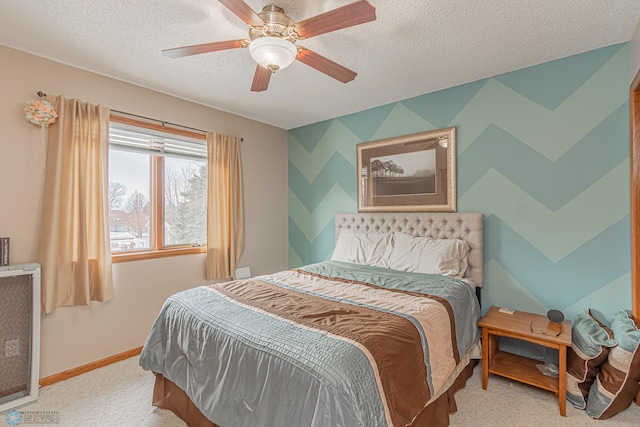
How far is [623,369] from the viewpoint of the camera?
1.84 metres

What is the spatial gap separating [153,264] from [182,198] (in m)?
0.79

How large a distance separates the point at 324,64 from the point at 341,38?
0.36 meters

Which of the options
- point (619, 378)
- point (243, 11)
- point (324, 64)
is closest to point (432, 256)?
point (619, 378)

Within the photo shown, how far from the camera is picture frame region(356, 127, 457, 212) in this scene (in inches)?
121

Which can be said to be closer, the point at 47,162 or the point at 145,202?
the point at 47,162

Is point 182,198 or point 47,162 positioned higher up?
point 47,162

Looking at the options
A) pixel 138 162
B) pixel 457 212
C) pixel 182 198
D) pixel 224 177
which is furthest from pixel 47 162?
pixel 457 212

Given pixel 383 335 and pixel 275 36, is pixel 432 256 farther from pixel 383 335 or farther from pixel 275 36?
pixel 275 36

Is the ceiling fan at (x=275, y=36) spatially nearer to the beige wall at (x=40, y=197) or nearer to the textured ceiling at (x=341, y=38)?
the textured ceiling at (x=341, y=38)

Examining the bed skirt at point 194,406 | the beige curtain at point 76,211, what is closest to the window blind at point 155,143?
the beige curtain at point 76,211

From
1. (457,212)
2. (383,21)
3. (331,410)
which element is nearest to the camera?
(331,410)

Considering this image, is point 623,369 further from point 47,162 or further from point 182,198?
point 47,162

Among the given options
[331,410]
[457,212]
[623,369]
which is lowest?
[623,369]

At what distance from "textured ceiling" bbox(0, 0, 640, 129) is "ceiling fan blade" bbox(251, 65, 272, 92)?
1.02 feet
